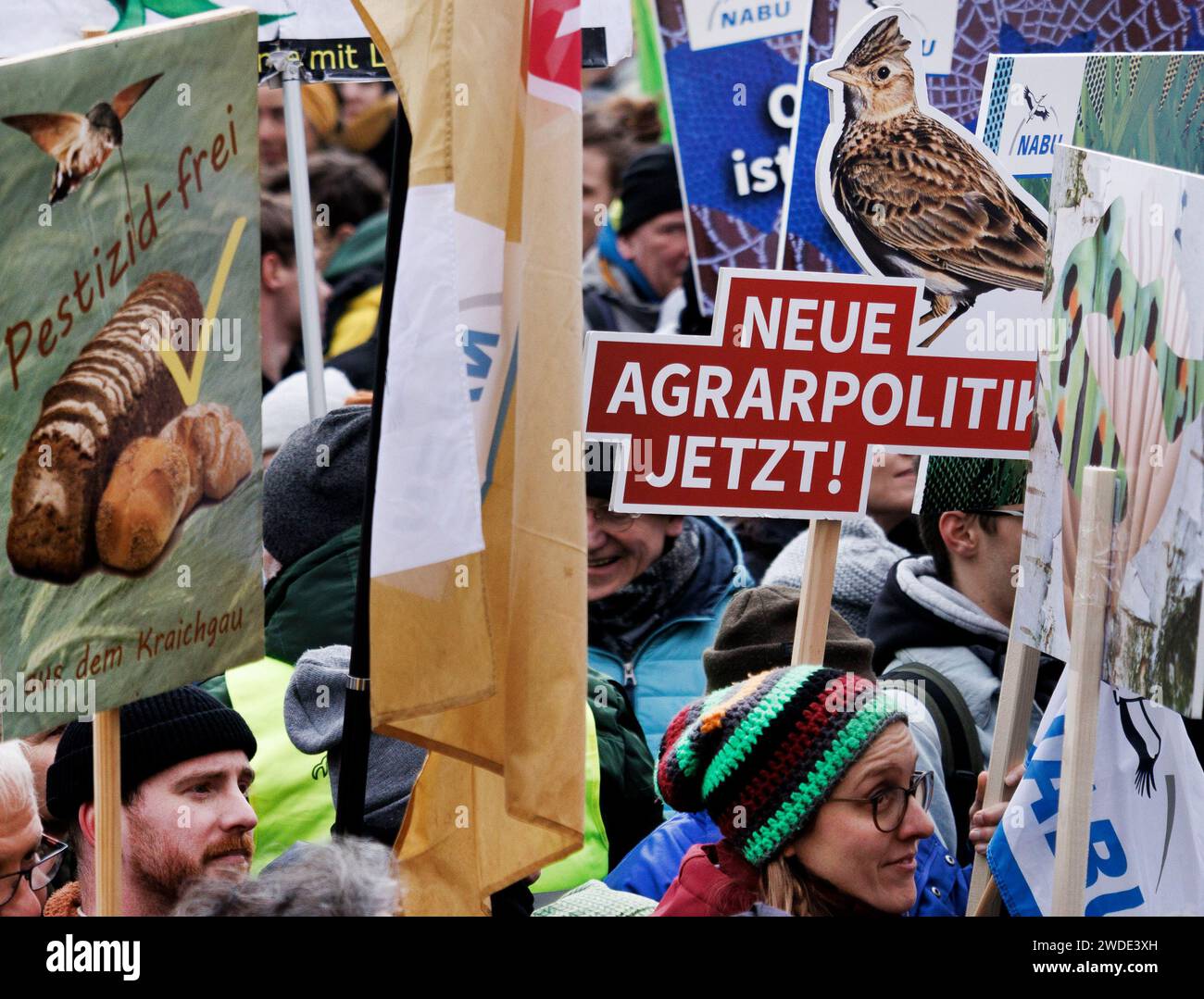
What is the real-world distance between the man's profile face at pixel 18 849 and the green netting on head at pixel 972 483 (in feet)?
5.34

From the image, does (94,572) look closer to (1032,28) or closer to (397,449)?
(397,449)

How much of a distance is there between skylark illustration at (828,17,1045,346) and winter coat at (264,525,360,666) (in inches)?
43.7

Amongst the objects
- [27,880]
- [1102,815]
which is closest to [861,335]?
[1102,815]

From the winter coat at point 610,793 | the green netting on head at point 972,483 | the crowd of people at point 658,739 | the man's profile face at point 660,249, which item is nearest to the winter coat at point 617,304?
the man's profile face at point 660,249

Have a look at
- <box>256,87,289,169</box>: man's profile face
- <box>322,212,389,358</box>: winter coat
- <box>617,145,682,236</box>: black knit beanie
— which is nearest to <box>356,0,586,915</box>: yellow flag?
<box>617,145,682,236</box>: black knit beanie

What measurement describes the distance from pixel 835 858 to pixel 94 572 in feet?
3.71

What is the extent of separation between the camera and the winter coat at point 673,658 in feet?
13.3

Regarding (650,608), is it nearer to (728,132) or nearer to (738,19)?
(728,132)

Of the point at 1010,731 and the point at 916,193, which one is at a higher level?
the point at 916,193

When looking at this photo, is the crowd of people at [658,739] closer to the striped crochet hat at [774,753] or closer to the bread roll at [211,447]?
the striped crochet hat at [774,753]

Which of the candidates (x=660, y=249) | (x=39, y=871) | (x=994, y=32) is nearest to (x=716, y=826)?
(x=39, y=871)

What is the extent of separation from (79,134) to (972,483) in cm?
172

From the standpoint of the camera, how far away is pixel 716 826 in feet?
9.75

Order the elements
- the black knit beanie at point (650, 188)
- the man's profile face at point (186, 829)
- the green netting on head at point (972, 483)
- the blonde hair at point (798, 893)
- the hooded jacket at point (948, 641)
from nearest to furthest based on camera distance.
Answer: the blonde hair at point (798, 893) → the man's profile face at point (186, 829) → the green netting on head at point (972, 483) → the hooded jacket at point (948, 641) → the black knit beanie at point (650, 188)
